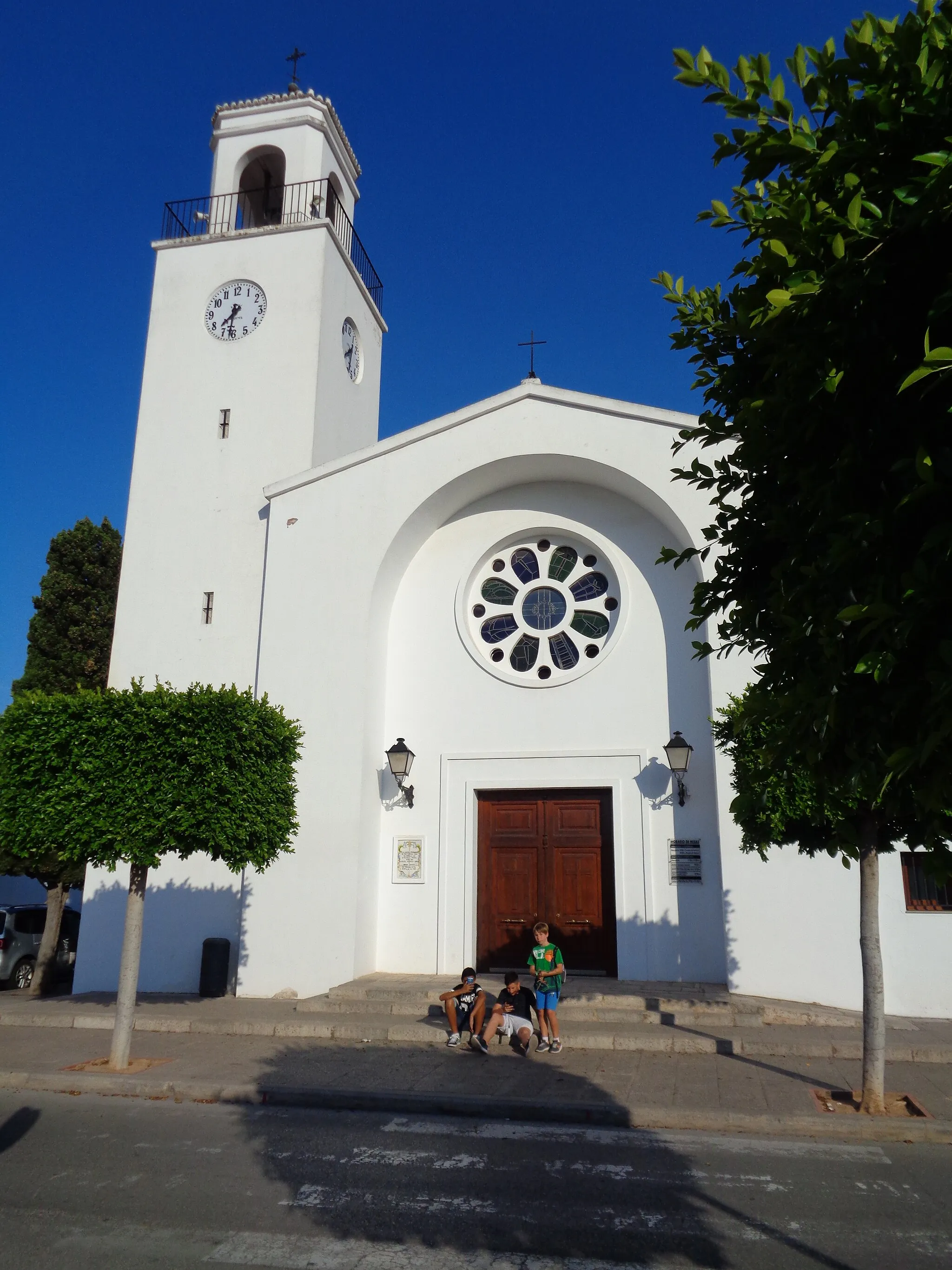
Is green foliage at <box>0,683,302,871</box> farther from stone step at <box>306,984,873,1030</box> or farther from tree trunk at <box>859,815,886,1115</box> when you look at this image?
tree trunk at <box>859,815,886,1115</box>

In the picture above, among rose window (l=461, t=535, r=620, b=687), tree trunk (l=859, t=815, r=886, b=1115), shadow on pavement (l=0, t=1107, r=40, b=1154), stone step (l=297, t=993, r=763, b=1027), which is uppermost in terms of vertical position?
rose window (l=461, t=535, r=620, b=687)

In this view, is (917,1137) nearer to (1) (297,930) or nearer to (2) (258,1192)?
(2) (258,1192)

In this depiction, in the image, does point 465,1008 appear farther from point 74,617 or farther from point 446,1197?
point 74,617

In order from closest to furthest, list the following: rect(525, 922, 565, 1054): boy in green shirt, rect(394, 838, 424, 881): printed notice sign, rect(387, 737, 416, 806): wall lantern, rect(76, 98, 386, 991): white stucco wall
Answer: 1. rect(525, 922, 565, 1054): boy in green shirt
2. rect(387, 737, 416, 806): wall lantern
3. rect(394, 838, 424, 881): printed notice sign
4. rect(76, 98, 386, 991): white stucco wall

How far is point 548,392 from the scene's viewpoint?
13789 mm

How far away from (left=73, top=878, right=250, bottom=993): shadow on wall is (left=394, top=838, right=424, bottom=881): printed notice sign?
228cm

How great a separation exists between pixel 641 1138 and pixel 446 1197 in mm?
2022

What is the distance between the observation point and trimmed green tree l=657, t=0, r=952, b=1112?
2502 millimetres

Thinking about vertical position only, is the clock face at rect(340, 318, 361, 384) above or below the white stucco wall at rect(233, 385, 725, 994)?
above

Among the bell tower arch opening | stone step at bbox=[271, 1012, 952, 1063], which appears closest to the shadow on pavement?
stone step at bbox=[271, 1012, 952, 1063]

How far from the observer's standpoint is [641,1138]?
22.6 feet

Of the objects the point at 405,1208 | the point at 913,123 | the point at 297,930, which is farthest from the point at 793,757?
the point at 297,930

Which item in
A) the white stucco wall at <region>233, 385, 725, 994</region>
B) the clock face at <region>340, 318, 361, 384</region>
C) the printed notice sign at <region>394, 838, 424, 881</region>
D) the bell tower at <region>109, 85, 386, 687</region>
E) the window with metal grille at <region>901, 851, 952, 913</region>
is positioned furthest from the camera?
the clock face at <region>340, 318, 361, 384</region>

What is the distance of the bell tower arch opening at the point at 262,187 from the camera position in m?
18.1
